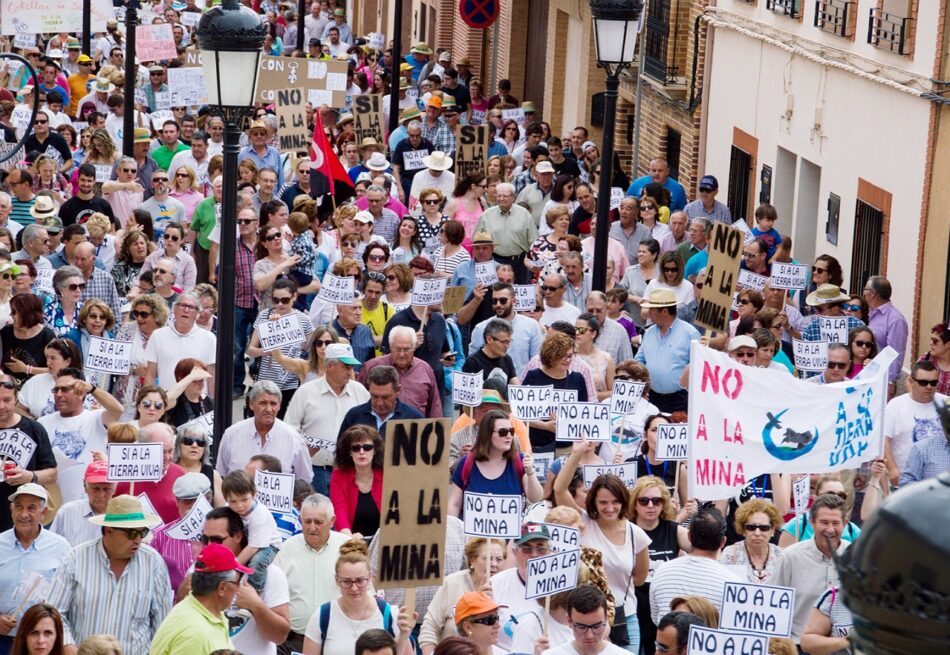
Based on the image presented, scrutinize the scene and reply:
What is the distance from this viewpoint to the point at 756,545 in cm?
834

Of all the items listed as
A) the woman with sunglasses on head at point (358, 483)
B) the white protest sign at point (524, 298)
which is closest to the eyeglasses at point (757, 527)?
the woman with sunglasses on head at point (358, 483)

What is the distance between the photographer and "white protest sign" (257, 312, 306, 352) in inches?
465

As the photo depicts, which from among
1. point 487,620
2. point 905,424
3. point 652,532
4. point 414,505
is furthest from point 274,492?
point 905,424

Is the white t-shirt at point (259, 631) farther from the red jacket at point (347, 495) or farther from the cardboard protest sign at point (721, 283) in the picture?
the cardboard protest sign at point (721, 283)

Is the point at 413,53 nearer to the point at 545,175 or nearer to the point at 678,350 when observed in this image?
the point at 545,175

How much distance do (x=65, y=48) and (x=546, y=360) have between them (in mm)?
22480

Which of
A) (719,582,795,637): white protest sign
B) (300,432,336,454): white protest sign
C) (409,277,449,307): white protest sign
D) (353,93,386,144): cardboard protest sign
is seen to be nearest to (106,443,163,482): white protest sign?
(300,432,336,454): white protest sign

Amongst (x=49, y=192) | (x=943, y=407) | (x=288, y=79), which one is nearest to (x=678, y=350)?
(x=49, y=192)

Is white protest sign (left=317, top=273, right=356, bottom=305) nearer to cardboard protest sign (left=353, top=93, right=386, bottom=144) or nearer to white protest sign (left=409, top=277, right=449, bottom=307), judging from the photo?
white protest sign (left=409, top=277, right=449, bottom=307)

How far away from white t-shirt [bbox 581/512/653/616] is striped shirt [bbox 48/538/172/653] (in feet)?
7.21

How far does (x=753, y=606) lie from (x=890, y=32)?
446 inches

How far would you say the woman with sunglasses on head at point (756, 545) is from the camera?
8.30 m

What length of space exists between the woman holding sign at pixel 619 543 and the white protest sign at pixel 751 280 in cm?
634

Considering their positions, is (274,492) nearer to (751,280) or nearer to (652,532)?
(652,532)
